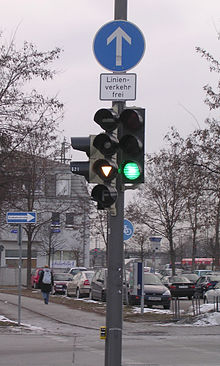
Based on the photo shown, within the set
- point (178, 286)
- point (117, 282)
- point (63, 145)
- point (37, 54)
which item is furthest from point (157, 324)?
point (178, 286)

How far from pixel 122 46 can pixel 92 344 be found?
7.95 metres

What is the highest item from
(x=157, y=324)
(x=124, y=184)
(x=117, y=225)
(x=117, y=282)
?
(x=124, y=184)

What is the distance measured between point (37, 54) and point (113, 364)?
14550 millimetres

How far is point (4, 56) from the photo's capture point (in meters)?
20.7

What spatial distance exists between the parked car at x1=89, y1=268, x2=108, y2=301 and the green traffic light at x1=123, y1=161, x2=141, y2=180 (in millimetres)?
21482

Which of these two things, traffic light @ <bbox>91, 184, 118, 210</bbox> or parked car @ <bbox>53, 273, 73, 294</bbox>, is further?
parked car @ <bbox>53, 273, 73, 294</bbox>

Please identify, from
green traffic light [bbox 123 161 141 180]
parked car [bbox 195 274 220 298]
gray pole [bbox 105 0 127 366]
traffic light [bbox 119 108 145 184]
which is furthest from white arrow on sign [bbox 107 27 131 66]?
parked car [bbox 195 274 220 298]

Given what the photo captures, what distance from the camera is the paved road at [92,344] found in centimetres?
1183

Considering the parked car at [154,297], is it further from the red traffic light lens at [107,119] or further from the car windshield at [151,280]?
the red traffic light lens at [107,119]

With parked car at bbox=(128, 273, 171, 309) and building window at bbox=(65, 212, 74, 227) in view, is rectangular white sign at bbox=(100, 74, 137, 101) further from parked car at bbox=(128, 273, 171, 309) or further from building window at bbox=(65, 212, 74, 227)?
building window at bbox=(65, 212, 74, 227)

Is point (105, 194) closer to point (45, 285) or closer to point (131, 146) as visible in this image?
point (131, 146)

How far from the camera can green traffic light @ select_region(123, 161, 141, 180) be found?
8.11 metres

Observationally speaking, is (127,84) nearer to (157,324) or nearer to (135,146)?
(135,146)

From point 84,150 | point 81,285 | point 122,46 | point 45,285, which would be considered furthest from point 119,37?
point 81,285
